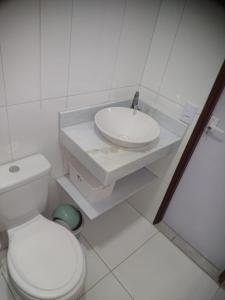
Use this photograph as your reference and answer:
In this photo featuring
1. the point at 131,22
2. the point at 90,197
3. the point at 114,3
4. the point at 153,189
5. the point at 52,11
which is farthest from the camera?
the point at 153,189

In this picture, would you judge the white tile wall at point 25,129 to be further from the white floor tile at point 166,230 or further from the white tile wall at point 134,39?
the white floor tile at point 166,230

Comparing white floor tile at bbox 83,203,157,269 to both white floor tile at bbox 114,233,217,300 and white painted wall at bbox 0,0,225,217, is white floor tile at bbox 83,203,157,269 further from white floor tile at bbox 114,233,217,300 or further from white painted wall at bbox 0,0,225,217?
white painted wall at bbox 0,0,225,217

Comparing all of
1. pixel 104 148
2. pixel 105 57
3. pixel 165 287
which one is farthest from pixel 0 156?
pixel 165 287

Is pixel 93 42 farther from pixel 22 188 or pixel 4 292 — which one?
pixel 4 292

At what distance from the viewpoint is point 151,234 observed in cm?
185

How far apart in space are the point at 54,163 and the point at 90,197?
1.12 feet

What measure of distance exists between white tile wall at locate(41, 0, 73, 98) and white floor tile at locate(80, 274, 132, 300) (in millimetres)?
1277

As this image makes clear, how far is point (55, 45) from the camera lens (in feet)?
3.30

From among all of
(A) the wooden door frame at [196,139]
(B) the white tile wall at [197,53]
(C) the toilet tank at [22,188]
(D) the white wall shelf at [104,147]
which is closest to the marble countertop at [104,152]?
(D) the white wall shelf at [104,147]

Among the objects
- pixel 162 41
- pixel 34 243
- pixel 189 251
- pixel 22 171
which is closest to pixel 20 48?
pixel 22 171

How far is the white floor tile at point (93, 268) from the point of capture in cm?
146

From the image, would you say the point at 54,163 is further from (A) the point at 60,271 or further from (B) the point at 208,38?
(B) the point at 208,38

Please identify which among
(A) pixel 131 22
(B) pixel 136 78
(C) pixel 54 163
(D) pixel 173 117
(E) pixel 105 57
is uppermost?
(A) pixel 131 22

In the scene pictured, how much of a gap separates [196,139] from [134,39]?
2.42 feet
